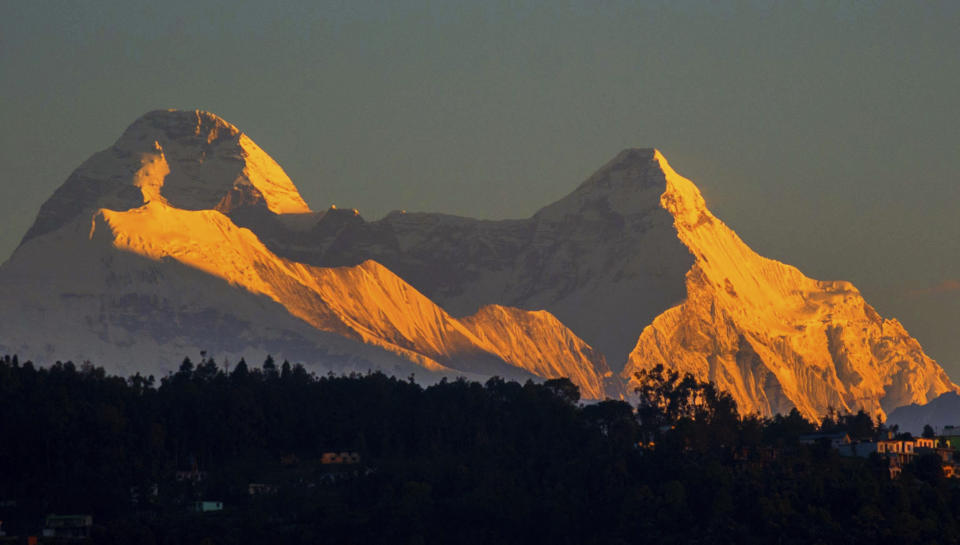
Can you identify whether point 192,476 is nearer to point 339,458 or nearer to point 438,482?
point 339,458

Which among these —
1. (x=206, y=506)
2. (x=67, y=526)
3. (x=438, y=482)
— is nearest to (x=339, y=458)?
(x=438, y=482)

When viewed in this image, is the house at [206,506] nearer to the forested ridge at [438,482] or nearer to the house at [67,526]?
the forested ridge at [438,482]

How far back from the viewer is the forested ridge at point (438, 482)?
545ft

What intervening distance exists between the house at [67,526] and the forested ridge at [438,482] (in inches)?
59.6

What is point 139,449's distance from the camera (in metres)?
186

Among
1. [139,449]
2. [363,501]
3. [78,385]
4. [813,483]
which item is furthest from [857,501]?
[78,385]

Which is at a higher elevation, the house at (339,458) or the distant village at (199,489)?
the house at (339,458)

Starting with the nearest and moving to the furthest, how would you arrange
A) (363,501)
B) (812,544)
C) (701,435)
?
1. (812,544)
2. (363,501)
3. (701,435)

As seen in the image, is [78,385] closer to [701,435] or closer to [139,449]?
[139,449]

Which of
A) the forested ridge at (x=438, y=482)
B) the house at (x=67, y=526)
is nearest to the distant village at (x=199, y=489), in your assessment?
the house at (x=67, y=526)

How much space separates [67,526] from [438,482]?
2921 centimetres

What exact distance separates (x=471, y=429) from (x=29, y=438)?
39.6m

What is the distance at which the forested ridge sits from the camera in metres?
166

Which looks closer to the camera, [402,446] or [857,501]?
[857,501]
